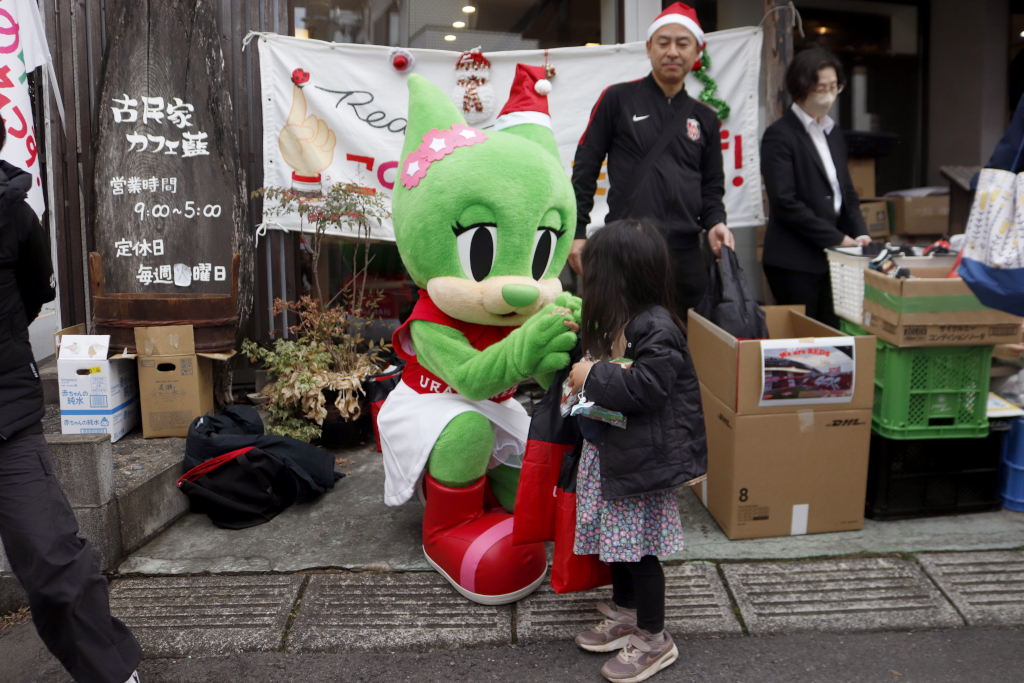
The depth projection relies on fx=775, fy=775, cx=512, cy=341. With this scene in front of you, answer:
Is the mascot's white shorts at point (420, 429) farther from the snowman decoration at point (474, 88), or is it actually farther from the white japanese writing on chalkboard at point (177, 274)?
the snowman decoration at point (474, 88)

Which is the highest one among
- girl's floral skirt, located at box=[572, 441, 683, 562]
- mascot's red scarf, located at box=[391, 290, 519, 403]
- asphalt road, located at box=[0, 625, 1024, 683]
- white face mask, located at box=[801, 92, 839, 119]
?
white face mask, located at box=[801, 92, 839, 119]

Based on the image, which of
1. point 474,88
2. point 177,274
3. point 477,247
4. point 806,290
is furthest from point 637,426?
point 474,88

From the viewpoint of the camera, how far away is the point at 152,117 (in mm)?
4480

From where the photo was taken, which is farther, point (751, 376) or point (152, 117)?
point (152, 117)

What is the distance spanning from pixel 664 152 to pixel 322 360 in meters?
2.33

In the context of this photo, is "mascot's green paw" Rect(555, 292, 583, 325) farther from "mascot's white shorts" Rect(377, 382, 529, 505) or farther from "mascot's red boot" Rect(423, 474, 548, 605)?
"mascot's red boot" Rect(423, 474, 548, 605)

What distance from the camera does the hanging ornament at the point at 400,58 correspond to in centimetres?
527

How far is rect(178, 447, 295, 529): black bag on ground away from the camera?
3695 millimetres

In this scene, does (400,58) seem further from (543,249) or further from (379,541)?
(379,541)

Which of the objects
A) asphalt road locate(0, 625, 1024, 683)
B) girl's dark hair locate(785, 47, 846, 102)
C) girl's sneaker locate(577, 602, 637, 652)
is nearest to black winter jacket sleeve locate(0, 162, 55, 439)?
asphalt road locate(0, 625, 1024, 683)

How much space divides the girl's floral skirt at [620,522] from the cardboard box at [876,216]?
459 cm

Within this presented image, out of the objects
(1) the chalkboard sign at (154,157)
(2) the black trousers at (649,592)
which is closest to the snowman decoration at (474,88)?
(1) the chalkboard sign at (154,157)

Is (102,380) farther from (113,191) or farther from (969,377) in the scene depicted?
(969,377)

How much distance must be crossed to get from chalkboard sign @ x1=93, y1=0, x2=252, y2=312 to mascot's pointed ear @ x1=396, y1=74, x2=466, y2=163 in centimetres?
189
